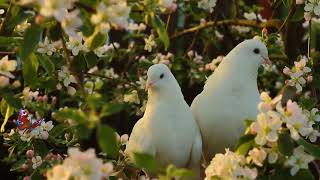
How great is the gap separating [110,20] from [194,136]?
18.6 inches

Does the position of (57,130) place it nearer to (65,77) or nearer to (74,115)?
(65,77)

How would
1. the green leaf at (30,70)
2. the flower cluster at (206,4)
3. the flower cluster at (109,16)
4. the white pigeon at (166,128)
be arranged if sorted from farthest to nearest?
the flower cluster at (206,4) < the white pigeon at (166,128) < the green leaf at (30,70) < the flower cluster at (109,16)

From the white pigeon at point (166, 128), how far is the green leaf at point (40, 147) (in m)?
0.23

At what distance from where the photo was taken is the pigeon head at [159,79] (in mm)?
1267

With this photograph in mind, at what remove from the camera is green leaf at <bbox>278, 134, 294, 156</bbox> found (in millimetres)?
947

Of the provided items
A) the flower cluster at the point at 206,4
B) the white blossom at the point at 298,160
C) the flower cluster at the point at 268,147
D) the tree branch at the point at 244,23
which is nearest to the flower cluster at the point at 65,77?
the flower cluster at the point at 268,147

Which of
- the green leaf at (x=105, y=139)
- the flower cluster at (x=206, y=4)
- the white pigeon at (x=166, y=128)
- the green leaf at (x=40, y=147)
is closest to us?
the green leaf at (x=105, y=139)

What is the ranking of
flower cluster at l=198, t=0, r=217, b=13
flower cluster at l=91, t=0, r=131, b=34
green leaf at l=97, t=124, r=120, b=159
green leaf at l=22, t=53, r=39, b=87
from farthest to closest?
flower cluster at l=198, t=0, r=217, b=13
green leaf at l=22, t=53, r=39, b=87
flower cluster at l=91, t=0, r=131, b=34
green leaf at l=97, t=124, r=120, b=159

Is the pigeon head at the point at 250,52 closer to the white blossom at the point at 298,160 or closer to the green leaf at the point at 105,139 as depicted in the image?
the white blossom at the point at 298,160

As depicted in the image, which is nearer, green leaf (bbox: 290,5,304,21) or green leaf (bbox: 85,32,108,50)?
green leaf (bbox: 85,32,108,50)

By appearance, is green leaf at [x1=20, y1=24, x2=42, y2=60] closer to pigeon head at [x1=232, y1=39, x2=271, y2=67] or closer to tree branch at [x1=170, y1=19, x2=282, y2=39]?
pigeon head at [x1=232, y1=39, x2=271, y2=67]

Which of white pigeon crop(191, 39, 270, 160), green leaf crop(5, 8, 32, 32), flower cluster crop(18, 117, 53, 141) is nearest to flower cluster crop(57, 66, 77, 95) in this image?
flower cluster crop(18, 117, 53, 141)

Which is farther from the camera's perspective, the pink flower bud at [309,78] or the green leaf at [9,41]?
the pink flower bud at [309,78]

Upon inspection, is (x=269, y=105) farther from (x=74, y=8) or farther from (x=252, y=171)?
(x=74, y=8)
